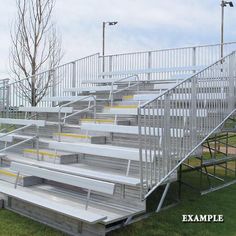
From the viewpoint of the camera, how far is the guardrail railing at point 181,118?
503cm

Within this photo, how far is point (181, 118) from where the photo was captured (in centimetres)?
554

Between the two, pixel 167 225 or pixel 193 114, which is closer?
pixel 167 225

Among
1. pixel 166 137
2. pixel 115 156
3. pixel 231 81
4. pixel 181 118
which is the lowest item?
pixel 115 156

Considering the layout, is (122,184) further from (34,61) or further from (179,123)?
(34,61)

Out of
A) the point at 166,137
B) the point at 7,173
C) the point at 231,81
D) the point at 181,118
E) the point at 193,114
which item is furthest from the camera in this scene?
the point at 231,81

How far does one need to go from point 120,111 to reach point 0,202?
2.51 meters

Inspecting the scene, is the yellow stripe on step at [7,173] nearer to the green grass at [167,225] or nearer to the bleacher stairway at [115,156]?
the bleacher stairway at [115,156]

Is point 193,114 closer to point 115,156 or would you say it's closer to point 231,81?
point 115,156

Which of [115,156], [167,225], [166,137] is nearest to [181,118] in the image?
[166,137]

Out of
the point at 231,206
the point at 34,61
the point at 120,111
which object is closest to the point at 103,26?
the point at 34,61

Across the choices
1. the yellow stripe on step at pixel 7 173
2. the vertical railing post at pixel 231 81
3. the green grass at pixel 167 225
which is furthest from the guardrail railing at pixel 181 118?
the yellow stripe on step at pixel 7 173

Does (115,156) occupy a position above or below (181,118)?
below

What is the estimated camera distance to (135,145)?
21.4ft

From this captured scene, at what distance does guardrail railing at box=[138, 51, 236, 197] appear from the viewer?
16.5 feet
